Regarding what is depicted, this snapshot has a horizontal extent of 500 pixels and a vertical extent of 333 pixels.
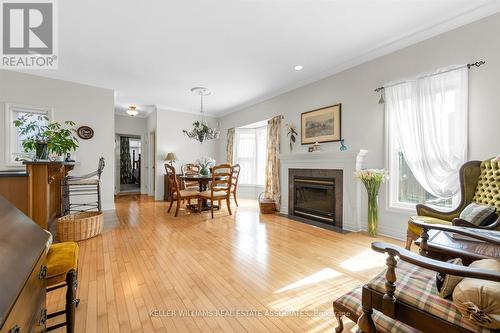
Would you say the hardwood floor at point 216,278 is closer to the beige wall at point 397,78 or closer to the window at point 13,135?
the beige wall at point 397,78

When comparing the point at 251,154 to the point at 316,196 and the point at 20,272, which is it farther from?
the point at 20,272

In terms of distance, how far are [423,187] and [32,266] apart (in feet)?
12.1

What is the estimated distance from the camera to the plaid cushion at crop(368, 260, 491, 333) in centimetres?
81

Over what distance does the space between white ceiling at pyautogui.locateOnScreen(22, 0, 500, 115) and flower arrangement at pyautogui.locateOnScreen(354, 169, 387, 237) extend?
5.90 feet

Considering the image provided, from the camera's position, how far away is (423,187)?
110 inches

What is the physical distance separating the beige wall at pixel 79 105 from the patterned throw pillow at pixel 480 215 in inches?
236

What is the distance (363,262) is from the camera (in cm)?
234

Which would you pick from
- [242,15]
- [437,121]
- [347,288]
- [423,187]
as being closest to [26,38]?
[242,15]

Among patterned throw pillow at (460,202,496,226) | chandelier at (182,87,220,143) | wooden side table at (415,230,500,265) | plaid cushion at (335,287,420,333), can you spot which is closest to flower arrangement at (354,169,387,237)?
patterned throw pillow at (460,202,496,226)

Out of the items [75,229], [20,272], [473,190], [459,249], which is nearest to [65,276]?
[20,272]

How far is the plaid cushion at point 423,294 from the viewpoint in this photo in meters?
0.81

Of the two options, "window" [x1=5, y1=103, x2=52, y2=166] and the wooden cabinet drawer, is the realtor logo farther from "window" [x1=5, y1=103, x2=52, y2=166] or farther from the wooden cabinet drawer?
the wooden cabinet drawer

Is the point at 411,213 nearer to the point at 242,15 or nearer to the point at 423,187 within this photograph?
the point at 423,187

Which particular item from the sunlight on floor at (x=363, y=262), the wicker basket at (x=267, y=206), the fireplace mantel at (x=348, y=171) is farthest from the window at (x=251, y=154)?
the sunlight on floor at (x=363, y=262)
